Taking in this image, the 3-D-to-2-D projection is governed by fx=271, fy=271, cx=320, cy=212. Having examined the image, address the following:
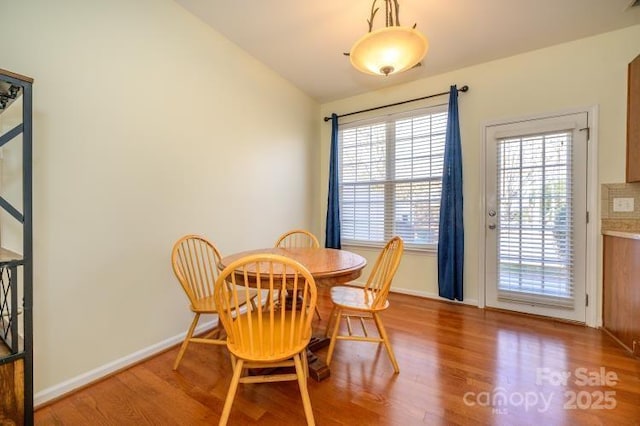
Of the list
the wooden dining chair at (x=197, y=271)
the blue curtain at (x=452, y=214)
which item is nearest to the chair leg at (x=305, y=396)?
the wooden dining chair at (x=197, y=271)

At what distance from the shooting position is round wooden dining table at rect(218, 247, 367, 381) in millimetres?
1497

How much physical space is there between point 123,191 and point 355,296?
5.66ft

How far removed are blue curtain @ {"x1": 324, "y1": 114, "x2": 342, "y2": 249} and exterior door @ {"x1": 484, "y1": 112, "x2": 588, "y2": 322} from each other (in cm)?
173

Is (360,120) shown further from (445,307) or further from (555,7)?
(445,307)

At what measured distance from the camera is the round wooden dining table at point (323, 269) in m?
1.50

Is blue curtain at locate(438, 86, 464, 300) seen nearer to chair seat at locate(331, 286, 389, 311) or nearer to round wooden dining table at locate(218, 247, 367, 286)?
chair seat at locate(331, 286, 389, 311)

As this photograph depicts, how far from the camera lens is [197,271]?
7.06ft

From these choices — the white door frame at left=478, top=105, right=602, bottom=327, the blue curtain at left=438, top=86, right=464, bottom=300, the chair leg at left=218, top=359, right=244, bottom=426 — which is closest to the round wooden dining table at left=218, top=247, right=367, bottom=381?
the chair leg at left=218, top=359, right=244, bottom=426

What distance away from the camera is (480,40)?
2.46m

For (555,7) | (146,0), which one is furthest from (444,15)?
(146,0)

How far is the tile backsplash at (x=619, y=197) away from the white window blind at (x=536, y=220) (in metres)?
0.23

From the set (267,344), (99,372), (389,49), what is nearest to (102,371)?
(99,372)

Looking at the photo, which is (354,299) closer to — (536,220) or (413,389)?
(413,389)

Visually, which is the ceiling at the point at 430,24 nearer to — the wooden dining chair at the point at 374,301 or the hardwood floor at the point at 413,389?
the wooden dining chair at the point at 374,301
